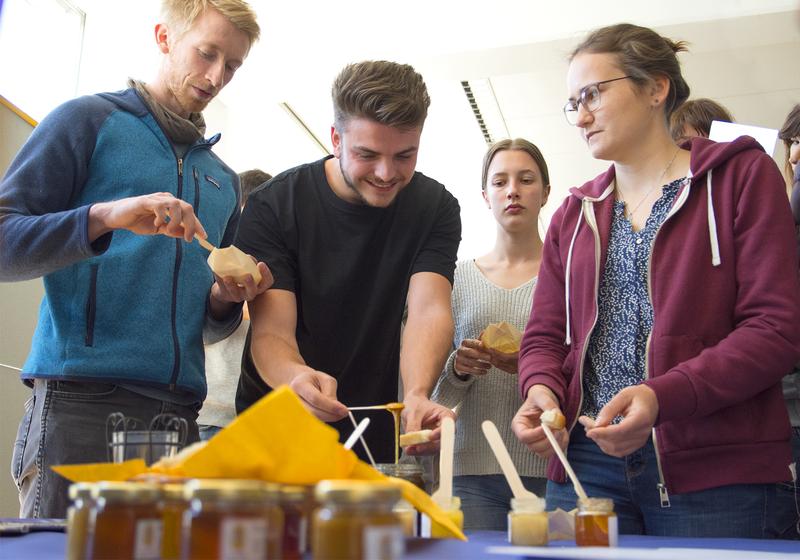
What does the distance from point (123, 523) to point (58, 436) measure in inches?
39.4

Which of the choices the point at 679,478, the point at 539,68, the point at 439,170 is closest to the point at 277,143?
the point at 439,170

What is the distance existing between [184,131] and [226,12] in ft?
0.99

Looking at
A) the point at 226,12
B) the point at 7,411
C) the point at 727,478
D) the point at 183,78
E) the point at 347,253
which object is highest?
the point at 226,12

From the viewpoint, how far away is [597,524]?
40.8 inches

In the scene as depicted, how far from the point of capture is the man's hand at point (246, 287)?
1.69 metres

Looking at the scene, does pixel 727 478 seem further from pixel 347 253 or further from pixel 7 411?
pixel 7 411

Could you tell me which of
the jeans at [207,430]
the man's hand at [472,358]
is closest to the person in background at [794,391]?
the man's hand at [472,358]

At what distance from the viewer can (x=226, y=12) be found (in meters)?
1.91

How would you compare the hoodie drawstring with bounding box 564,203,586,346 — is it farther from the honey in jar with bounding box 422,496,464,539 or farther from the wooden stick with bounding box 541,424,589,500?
the honey in jar with bounding box 422,496,464,539

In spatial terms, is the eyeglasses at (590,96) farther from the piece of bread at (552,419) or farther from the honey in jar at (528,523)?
the honey in jar at (528,523)

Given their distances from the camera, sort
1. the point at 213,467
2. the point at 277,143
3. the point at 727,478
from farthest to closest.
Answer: the point at 277,143 < the point at 727,478 < the point at 213,467

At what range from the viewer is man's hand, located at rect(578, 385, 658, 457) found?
1317mm

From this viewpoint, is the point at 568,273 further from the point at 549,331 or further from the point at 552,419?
the point at 552,419

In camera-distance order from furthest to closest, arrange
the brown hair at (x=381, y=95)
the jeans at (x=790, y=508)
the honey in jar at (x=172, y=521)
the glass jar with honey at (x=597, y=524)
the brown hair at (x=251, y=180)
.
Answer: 1. the brown hair at (x=251, y=180)
2. the brown hair at (x=381, y=95)
3. the jeans at (x=790, y=508)
4. the glass jar with honey at (x=597, y=524)
5. the honey in jar at (x=172, y=521)
